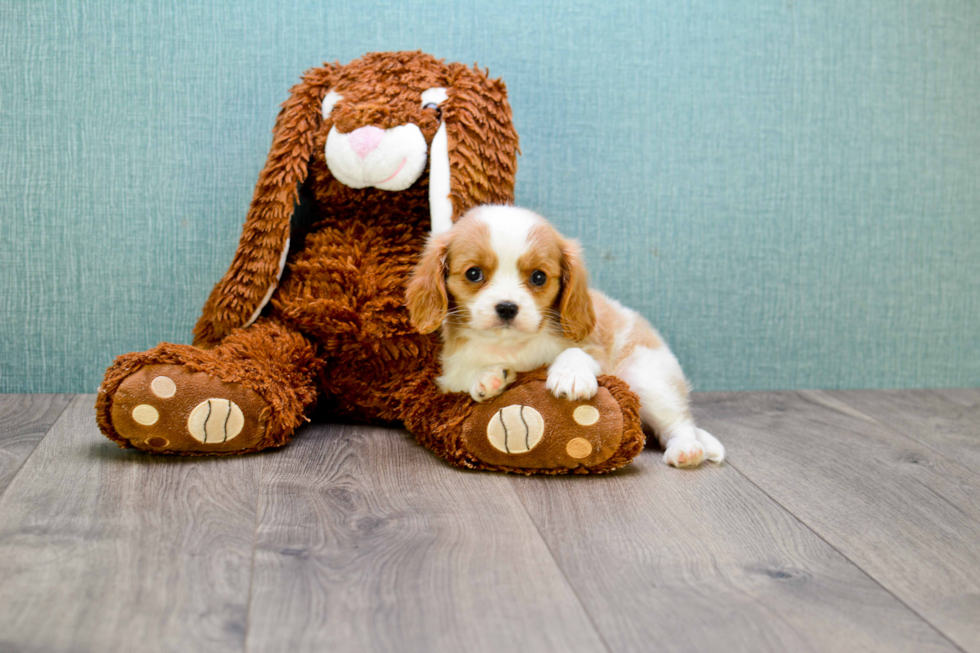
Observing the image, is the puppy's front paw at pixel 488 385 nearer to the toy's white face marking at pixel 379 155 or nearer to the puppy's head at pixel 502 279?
the puppy's head at pixel 502 279

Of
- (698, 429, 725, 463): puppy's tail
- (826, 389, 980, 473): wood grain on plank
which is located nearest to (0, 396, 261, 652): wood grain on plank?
(698, 429, 725, 463): puppy's tail

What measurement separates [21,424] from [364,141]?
944 mm

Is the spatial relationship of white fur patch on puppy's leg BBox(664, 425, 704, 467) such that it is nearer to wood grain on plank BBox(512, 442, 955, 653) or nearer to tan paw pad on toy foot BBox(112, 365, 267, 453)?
wood grain on plank BBox(512, 442, 955, 653)

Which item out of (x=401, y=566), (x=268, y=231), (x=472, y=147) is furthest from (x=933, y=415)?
(x=268, y=231)

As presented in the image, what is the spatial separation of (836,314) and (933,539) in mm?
1073

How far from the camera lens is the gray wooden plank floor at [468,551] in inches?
37.4

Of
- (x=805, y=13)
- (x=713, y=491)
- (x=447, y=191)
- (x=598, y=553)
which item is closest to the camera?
(x=598, y=553)

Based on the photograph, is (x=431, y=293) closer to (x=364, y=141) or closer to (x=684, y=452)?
(x=364, y=141)

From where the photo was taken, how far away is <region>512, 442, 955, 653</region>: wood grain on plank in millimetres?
956

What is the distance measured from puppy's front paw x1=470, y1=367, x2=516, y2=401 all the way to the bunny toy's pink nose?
0.51 metres

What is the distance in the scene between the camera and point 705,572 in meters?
1.11

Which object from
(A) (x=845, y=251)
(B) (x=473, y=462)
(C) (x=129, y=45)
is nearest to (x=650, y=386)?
(B) (x=473, y=462)

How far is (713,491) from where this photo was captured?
1450 millimetres

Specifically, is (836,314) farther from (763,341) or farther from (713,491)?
(713,491)
